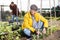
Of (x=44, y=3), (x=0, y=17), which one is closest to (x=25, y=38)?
(x=0, y=17)

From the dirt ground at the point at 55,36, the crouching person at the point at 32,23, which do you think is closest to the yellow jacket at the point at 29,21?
the crouching person at the point at 32,23

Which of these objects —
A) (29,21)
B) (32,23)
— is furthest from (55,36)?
(29,21)

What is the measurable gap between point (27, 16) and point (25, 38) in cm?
65

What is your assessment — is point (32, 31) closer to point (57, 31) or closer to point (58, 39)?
point (58, 39)

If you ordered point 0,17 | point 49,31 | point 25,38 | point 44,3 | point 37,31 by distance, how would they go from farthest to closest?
point 44,3 → point 0,17 → point 49,31 → point 25,38 → point 37,31

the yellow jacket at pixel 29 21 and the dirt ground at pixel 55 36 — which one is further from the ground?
the yellow jacket at pixel 29 21

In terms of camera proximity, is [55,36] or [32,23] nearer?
[32,23]

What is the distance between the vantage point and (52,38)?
8.67 metres

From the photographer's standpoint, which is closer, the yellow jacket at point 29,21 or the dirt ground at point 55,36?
the yellow jacket at point 29,21

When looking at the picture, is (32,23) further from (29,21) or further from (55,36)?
(55,36)

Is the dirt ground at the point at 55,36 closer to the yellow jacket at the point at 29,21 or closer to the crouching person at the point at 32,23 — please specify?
the crouching person at the point at 32,23

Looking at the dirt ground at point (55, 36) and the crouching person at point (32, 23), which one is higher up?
the crouching person at point (32, 23)

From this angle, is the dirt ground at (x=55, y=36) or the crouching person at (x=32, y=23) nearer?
the crouching person at (x=32, y=23)

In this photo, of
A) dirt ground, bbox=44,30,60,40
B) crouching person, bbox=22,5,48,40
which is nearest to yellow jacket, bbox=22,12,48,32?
crouching person, bbox=22,5,48,40
